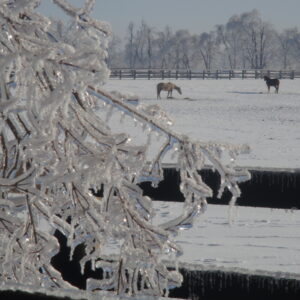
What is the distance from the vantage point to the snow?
215 inches

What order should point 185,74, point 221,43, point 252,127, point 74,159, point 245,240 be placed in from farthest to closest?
1. point 221,43
2. point 185,74
3. point 252,127
4. point 245,240
5. point 74,159

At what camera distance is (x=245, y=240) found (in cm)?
624

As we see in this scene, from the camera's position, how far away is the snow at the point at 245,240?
5.46 m

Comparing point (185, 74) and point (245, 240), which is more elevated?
point (185, 74)

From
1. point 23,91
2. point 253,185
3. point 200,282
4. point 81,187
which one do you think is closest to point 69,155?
point 81,187

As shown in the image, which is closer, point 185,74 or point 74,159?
point 74,159

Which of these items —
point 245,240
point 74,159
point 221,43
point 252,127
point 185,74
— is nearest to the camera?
point 74,159

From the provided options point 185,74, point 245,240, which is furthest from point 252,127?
point 185,74

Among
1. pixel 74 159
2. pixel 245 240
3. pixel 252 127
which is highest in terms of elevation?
pixel 74 159

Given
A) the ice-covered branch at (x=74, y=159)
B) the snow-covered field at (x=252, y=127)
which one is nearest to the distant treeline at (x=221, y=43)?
the snow-covered field at (x=252, y=127)

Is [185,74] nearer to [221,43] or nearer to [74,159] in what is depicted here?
[74,159]

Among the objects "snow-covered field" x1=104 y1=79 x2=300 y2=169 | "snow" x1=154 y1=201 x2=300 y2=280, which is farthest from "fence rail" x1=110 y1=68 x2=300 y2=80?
"snow" x1=154 y1=201 x2=300 y2=280

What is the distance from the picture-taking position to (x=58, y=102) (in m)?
1.89

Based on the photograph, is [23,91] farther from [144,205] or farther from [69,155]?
[144,205]
